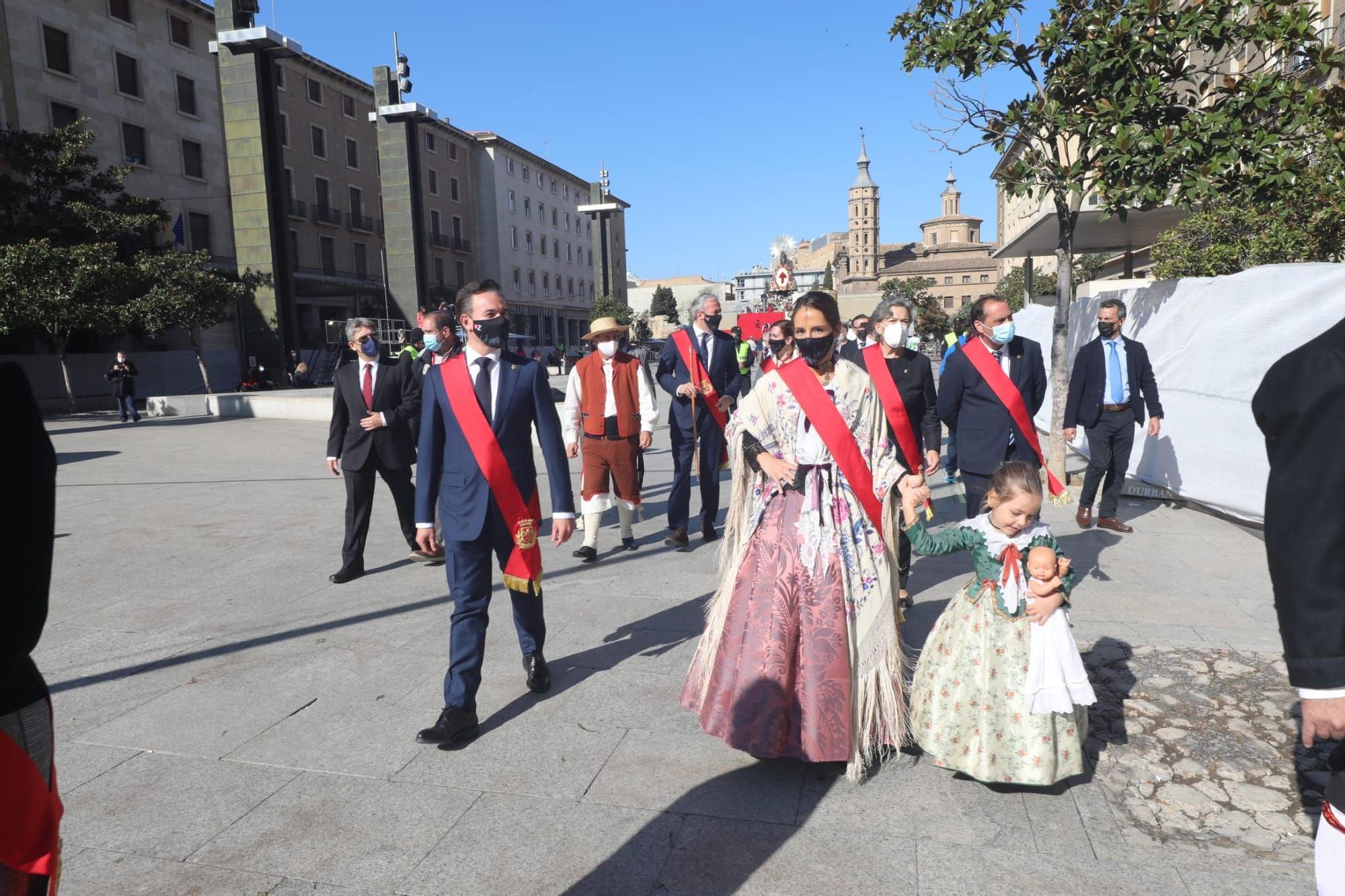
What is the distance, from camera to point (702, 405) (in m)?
7.24

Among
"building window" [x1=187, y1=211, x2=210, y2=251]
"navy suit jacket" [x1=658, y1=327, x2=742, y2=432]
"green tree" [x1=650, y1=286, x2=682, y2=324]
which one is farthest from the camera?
"green tree" [x1=650, y1=286, x2=682, y2=324]

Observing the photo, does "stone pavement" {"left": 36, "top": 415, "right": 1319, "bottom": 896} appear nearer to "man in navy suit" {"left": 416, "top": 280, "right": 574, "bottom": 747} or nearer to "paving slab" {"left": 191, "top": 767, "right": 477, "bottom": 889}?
"paving slab" {"left": 191, "top": 767, "right": 477, "bottom": 889}

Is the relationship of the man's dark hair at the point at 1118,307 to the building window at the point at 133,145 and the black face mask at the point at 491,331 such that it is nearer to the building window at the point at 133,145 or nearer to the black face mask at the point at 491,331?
the black face mask at the point at 491,331

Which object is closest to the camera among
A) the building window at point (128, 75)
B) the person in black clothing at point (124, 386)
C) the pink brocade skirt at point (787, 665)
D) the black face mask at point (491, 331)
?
the pink brocade skirt at point (787, 665)

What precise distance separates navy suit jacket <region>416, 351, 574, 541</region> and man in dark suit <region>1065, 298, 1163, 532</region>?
4.94m

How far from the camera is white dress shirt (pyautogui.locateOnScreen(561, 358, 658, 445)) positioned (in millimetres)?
6832

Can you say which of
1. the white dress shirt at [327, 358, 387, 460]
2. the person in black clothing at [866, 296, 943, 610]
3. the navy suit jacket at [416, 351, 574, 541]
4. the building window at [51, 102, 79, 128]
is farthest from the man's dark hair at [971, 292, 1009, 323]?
the building window at [51, 102, 79, 128]

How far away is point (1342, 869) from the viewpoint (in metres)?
1.55

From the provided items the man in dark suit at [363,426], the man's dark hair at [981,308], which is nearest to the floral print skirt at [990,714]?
the man's dark hair at [981,308]

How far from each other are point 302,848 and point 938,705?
7.33 feet

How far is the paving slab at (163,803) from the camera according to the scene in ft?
9.59

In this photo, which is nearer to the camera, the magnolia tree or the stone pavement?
the stone pavement

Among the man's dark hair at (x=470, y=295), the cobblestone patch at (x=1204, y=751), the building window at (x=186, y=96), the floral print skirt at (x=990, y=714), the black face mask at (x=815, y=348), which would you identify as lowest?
the cobblestone patch at (x=1204, y=751)

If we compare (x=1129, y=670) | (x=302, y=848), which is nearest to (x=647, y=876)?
(x=302, y=848)
